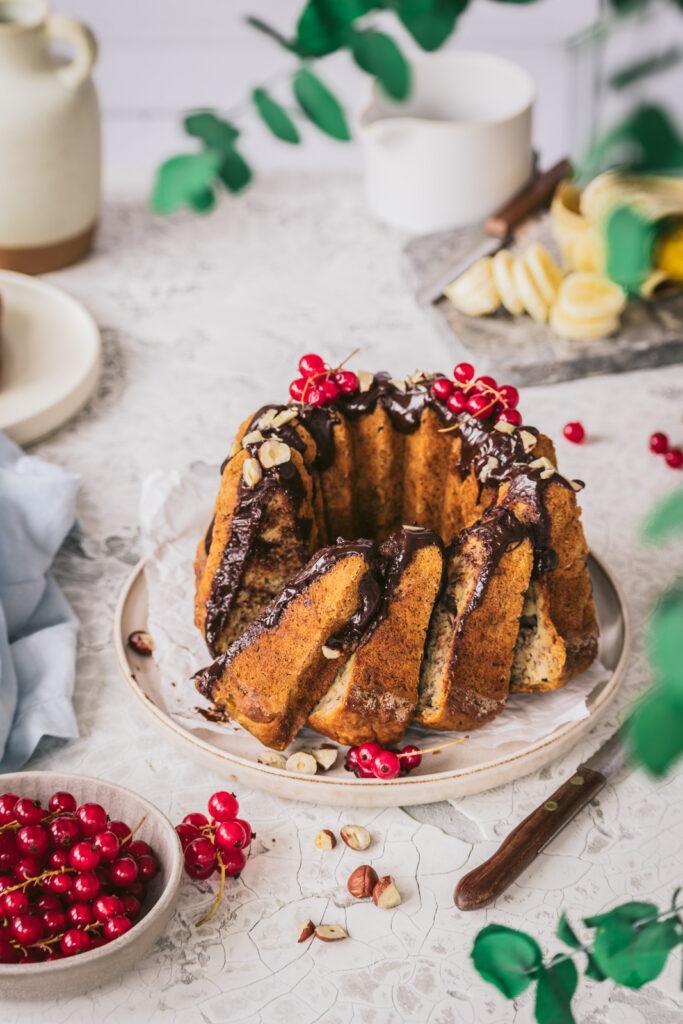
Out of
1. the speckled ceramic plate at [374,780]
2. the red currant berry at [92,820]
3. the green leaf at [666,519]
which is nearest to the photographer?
the green leaf at [666,519]

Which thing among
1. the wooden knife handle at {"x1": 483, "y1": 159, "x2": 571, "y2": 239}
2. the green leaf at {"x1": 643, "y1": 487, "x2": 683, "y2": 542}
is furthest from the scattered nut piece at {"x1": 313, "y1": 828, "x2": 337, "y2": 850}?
the wooden knife handle at {"x1": 483, "y1": 159, "x2": 571, "y2": 239}

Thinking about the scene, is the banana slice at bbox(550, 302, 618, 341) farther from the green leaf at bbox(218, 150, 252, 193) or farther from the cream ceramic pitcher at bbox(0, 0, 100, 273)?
the green leaf at bbox(218, 150, 252, 193)

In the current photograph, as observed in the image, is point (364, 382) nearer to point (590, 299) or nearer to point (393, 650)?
point (393, 650)

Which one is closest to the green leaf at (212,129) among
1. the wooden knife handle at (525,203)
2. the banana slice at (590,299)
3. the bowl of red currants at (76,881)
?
the bowl of red currants at (76,881)

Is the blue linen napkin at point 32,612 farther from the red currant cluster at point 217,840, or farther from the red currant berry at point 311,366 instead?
the red currant berry at point 311,366

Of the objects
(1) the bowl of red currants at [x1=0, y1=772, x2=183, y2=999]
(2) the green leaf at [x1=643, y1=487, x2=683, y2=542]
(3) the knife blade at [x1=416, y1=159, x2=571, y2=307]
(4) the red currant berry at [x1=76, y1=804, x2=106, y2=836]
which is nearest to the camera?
(2) the green leaf at [x1=643, y1=487, x2=683, y2=542]

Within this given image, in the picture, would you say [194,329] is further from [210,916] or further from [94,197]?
[210,916]
